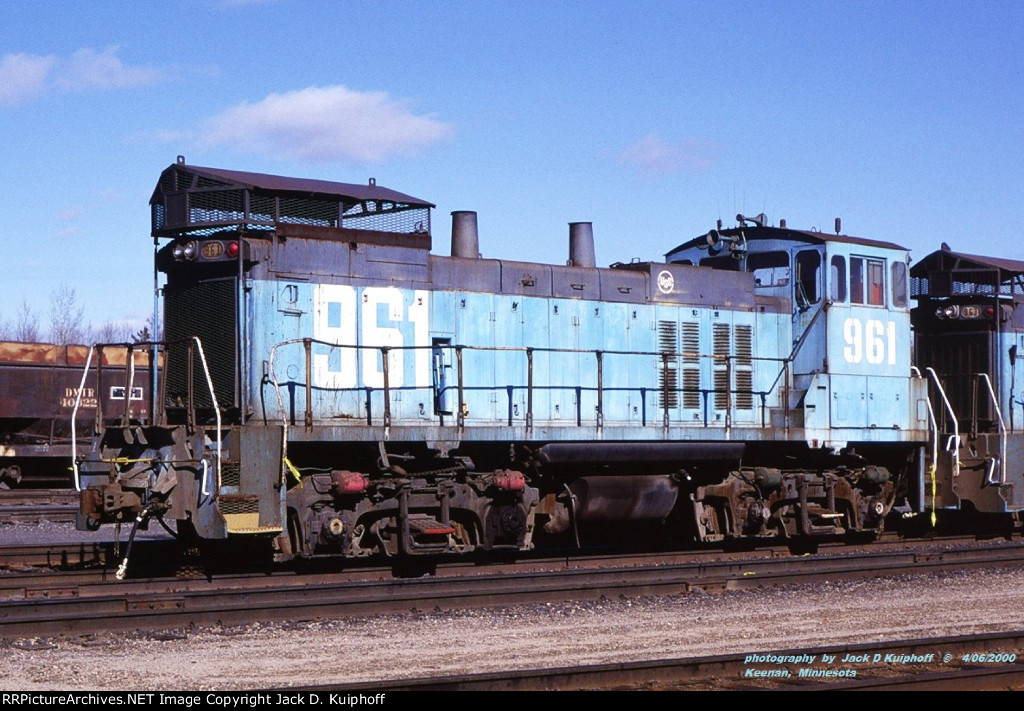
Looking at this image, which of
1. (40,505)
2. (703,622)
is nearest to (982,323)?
(703,622)

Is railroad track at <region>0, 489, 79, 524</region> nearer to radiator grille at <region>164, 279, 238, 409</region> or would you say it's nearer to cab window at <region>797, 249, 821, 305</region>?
radiator grille at <region>164, 279, 238, 409</region>

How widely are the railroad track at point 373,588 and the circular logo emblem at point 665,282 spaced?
2928 mm

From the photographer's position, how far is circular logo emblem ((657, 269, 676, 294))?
1356 centimetres

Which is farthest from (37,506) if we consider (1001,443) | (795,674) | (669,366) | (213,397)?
(795,674)

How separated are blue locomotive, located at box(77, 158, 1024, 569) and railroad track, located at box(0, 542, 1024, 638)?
57 cm

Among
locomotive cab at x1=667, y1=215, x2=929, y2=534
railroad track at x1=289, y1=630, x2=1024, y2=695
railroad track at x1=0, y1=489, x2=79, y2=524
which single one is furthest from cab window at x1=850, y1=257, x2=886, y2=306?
railroad track at x1=0, y1=489, x2=79, y2=524

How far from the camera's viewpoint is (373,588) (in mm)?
10156

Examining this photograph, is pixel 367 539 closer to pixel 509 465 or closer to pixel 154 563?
pixel 509 465

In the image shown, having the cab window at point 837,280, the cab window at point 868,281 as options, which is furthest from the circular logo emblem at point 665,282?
the cab window at point 868,281

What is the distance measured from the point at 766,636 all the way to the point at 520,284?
522 centimetres

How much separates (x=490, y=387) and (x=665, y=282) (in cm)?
253

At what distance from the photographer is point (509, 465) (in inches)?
488

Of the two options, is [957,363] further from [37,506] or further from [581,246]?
[37,506]

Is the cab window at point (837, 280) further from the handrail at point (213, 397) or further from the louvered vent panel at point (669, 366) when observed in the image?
the handrail at point (213, 397)
